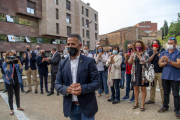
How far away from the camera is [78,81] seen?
1982mm

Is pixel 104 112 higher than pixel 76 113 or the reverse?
the reverse

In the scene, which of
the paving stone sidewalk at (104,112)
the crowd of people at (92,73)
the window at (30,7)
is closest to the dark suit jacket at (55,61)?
the crowd of people at (92,73)

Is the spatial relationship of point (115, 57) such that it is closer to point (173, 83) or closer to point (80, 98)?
point (173, 83)

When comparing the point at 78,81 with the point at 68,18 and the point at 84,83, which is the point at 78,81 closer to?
the point at 84,83

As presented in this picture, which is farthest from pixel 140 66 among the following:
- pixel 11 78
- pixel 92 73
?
pixel 11 78

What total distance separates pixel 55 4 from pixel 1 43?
13806mm

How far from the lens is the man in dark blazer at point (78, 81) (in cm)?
197

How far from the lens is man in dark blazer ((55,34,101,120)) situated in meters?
1.97

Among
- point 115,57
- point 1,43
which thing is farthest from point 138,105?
point 1,43

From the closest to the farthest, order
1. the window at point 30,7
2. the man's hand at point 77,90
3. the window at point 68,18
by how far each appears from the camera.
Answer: the man's hand at point 77,90 < the window at point 30,7 < the window at point 68,18

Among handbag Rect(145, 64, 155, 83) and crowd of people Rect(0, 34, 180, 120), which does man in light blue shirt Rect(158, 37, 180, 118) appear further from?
handbag Rect(145, 64, 155, 83)

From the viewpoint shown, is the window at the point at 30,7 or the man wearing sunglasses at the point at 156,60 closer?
the man wearing sunglasses at the point at 156,60

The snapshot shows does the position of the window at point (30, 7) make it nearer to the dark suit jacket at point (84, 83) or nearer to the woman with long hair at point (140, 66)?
the woman with long hair at point (140, 66)

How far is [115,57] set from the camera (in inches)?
196
